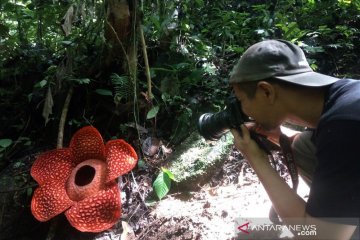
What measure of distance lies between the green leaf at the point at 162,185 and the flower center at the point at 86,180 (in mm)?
350

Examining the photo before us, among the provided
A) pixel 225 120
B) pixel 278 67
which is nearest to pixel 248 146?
pixel 225 120

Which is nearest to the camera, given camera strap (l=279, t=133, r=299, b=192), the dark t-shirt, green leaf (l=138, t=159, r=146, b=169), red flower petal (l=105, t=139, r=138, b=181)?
the dark t-shirt

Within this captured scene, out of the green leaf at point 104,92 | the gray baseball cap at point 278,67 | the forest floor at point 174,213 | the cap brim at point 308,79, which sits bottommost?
the forest floor at point 174,213

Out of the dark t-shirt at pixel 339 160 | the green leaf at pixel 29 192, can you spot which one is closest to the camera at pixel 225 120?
the dark t-shirt at pixel 339 160

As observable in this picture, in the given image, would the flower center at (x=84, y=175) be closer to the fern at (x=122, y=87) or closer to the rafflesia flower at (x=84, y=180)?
the rafflesia flower at (x=84, y=180)

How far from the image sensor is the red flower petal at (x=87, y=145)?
221cm

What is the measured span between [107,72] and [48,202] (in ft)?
3.81

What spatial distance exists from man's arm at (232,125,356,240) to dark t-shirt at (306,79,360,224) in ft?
0.27

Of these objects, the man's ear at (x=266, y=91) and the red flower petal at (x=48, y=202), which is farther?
the red flower petal at (x=48, y=202)

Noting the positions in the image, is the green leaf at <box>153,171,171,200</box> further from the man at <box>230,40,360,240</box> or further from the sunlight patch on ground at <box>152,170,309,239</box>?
the man at <box>230,40,360,240</box>

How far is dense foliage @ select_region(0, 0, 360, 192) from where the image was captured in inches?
99.3

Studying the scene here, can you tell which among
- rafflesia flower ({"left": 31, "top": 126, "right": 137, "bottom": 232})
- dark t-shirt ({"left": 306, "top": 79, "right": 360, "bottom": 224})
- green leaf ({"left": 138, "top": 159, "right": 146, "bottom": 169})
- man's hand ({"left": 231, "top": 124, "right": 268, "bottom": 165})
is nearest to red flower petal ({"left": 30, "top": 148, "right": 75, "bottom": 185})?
Answer: rafflesia flower ({"left": 31, "top": 126, "right": 137, "bottom": 232})

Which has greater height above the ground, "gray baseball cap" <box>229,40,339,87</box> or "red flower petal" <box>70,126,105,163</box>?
"gray baseball cap" <box>229,40,339,87</box>

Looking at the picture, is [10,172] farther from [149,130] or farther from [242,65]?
[242,65]
